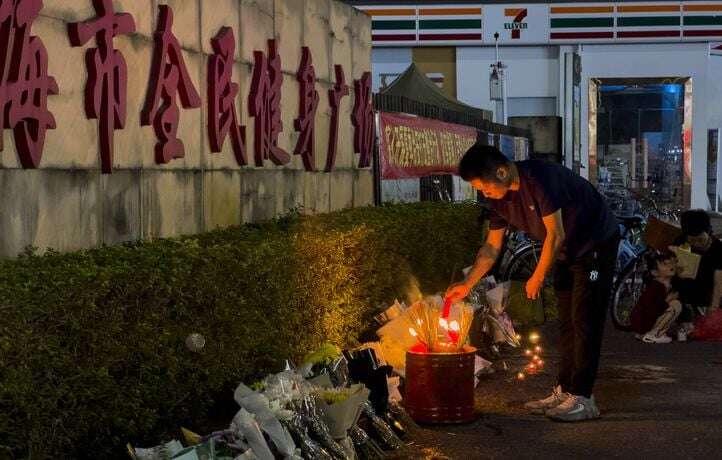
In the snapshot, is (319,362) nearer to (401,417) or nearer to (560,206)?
(401,417)

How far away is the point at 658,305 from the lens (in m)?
11.2

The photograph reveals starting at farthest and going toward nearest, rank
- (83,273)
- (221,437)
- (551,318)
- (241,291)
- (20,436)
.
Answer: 1. (551,318)
2. (241,291)
3. (221,437)
4. (83,273)
5. (20,436)

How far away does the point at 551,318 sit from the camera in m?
12.7

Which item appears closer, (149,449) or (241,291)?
(149,449)

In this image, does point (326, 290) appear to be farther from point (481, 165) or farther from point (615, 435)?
point (615, 435)

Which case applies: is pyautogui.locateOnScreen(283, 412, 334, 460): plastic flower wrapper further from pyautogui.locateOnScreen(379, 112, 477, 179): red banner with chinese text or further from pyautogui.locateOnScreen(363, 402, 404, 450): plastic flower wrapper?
pyautogui.locateOnScreen(379, 112, 477, 179): red banner with chinese text

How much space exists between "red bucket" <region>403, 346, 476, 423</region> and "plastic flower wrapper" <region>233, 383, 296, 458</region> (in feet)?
5.98

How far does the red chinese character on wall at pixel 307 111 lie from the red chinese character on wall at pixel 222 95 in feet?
4.84

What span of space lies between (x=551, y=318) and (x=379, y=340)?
12.7ft

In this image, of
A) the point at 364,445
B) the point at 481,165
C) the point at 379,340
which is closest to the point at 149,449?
the point at 364,445

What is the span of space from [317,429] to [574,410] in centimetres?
222

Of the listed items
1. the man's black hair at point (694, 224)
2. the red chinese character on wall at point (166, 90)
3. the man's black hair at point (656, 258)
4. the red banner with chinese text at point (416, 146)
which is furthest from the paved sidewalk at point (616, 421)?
the red banner with chinese text at point (416, 146)

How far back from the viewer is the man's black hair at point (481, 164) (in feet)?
24.1

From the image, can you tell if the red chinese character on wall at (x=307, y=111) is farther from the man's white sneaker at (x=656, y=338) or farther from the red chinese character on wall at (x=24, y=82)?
the red chinese character on wall at (x=24, y=82)
